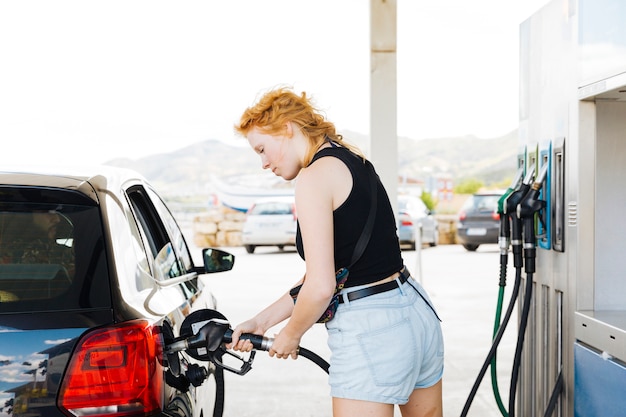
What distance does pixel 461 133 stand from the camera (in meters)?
94.2

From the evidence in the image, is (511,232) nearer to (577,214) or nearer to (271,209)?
(577,214)

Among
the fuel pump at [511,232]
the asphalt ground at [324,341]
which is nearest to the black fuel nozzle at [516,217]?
the fuel pump at [511,232]

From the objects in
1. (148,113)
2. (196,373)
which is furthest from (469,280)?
(148,113)

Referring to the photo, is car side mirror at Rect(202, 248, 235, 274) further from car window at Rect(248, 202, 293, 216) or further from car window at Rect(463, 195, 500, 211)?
car window at Rect(248, 202, 293, 216)

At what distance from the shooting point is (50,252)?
2.40 meters

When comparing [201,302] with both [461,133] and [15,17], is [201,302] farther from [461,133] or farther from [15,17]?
[15,17]

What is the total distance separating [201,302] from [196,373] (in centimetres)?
96

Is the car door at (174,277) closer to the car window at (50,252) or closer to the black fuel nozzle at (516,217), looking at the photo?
the car window at (50,252)

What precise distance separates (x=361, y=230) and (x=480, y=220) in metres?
17.2

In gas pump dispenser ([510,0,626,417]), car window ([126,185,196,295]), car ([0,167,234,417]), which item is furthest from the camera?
car window ([126,185,196,295])

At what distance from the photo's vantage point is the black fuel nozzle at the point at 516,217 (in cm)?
347

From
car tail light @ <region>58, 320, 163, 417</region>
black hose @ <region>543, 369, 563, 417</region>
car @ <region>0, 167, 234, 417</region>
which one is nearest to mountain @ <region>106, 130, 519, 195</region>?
black hose @ <region>543, 369, 563, 417</region>

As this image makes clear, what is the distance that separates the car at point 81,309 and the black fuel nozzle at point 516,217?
149 centimetres

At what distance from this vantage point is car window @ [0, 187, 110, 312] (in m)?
2.16
